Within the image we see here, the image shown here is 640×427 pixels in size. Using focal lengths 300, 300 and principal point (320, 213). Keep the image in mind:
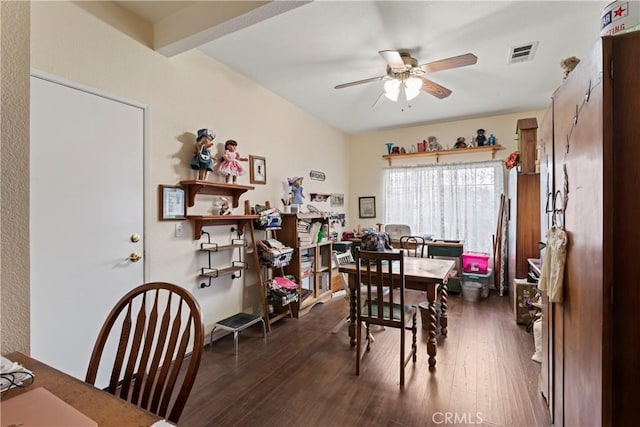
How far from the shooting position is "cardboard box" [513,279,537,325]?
3.19 meters

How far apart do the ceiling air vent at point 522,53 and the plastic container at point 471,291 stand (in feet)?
9.47

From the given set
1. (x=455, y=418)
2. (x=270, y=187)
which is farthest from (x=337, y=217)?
(x=455, y=418)

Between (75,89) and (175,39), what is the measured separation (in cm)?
77

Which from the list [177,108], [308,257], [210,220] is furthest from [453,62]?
[308,257]

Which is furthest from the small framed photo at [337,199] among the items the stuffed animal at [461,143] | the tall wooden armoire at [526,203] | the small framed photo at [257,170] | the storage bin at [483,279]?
the tall wooden armoire at [526,203]

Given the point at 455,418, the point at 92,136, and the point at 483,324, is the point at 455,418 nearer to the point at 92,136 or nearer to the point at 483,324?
the point at 483,324

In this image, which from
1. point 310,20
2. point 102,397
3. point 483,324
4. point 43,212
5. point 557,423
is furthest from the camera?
point 483,324

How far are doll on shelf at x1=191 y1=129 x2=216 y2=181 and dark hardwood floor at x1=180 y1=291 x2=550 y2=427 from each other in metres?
1.66

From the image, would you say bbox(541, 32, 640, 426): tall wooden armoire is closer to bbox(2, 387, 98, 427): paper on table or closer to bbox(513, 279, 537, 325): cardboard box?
bbox(2, 387, 98, 427): paper on table

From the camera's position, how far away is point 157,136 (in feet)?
7.91

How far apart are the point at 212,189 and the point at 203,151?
378mm

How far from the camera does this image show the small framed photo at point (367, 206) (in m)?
5.68

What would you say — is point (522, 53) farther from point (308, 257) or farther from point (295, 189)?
point (308, 257)

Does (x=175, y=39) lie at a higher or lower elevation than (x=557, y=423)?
higher
